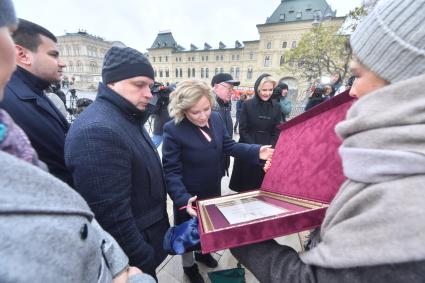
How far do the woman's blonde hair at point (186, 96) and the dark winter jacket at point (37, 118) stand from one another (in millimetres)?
861

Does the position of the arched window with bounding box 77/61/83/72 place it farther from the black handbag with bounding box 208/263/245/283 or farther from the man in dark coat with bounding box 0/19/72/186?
the black handbag with bounding box 208/263/245/283

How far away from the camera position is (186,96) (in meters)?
1.79

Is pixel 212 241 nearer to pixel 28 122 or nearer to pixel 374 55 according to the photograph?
pixel 374 55

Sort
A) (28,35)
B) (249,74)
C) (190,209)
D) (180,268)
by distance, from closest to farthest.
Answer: (190,209)
(28,35)
(180,268)
(249,74)

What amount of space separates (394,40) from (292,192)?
2.19 feet

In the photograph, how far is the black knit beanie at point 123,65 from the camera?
1.31 metres

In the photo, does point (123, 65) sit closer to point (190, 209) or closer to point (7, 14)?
point (7, 14)

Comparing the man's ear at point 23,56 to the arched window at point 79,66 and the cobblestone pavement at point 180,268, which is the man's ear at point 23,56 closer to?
the cobblestone pavement at point 180,268

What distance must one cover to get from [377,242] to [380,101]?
0.35 meters

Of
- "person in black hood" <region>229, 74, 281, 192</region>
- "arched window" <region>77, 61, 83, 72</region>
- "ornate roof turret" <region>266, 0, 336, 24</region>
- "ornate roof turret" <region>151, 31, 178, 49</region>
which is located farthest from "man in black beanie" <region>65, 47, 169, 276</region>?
"arched window" <region>77, 61, 83, 72</region>

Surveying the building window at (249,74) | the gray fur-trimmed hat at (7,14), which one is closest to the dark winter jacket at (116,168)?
the gray fur-trimmed hat at (7,14)

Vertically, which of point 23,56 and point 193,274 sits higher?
point 23,56

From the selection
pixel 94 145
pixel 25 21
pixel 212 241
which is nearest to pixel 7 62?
pixel 94 145

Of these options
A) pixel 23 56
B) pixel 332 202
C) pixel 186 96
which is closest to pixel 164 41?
pixel 23 56
